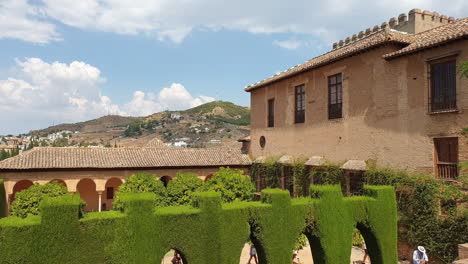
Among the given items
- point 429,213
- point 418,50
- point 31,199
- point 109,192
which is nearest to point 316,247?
point 429,213

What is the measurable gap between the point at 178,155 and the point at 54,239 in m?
18.4

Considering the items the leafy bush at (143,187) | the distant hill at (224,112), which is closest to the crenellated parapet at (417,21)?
the leafy bush at (143,187)

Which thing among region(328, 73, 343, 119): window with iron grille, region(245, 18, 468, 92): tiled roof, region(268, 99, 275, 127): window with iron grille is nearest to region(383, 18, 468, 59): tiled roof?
region(245, 18, 468, 92): tiled roof

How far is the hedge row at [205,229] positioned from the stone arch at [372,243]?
0.13ft

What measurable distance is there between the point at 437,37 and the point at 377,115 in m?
4.24

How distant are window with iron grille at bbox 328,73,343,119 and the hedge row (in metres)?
6.81

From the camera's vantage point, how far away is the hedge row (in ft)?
31.8

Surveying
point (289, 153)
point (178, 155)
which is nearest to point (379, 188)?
point (289, 153)

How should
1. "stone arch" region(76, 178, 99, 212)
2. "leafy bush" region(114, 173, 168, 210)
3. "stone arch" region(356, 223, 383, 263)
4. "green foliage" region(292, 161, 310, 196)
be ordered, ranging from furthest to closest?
"stone arch" region(76, 178, 99, 212) → "green foliage" region(292, 161, 310, 196) → "leafy bush" region(114, 173, 168, 210) → "stone arch" region(356, 223, 383, 263)

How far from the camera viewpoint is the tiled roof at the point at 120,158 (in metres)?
23.5

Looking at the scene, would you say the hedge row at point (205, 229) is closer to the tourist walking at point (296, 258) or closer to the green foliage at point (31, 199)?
the tourist walking at point (296, 258)

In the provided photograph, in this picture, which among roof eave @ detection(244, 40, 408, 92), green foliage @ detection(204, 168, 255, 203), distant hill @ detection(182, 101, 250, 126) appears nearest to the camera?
roof eave @ detection(244, 40, 408, 92)

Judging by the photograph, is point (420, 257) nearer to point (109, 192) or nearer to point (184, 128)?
point (109, 192)

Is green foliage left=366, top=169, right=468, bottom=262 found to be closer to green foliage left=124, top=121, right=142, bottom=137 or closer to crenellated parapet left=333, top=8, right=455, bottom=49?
crenellated parapet left=333, top=8, right=455, bottom=49
